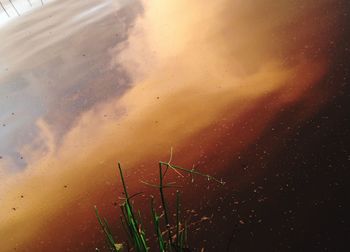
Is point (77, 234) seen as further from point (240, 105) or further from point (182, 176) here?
point (240, 105)

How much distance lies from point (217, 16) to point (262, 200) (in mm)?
3609

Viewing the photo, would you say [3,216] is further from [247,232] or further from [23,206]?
[247,232]

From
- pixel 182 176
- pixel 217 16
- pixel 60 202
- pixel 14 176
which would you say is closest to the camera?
pixel 182 176

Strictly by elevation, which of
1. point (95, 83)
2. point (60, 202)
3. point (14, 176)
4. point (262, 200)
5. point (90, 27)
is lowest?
point (262, 200)

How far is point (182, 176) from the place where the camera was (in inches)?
130

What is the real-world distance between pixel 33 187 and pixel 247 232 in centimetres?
226

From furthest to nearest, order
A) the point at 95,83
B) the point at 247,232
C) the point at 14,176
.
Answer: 1. the point at 95,83
2. the point at 14,176
3. the point at 247,232

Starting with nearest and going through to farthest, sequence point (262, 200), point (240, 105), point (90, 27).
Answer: point (262, 200), point (240, 105), point (90, 27)

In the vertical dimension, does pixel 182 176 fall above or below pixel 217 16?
below

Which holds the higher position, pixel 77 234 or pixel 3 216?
pixel 3 216

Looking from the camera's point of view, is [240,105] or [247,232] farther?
[240,105]

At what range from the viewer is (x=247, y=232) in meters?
2.65

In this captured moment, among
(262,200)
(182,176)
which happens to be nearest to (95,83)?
(182,176)

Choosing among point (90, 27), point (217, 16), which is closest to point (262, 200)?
point (217, 16)
